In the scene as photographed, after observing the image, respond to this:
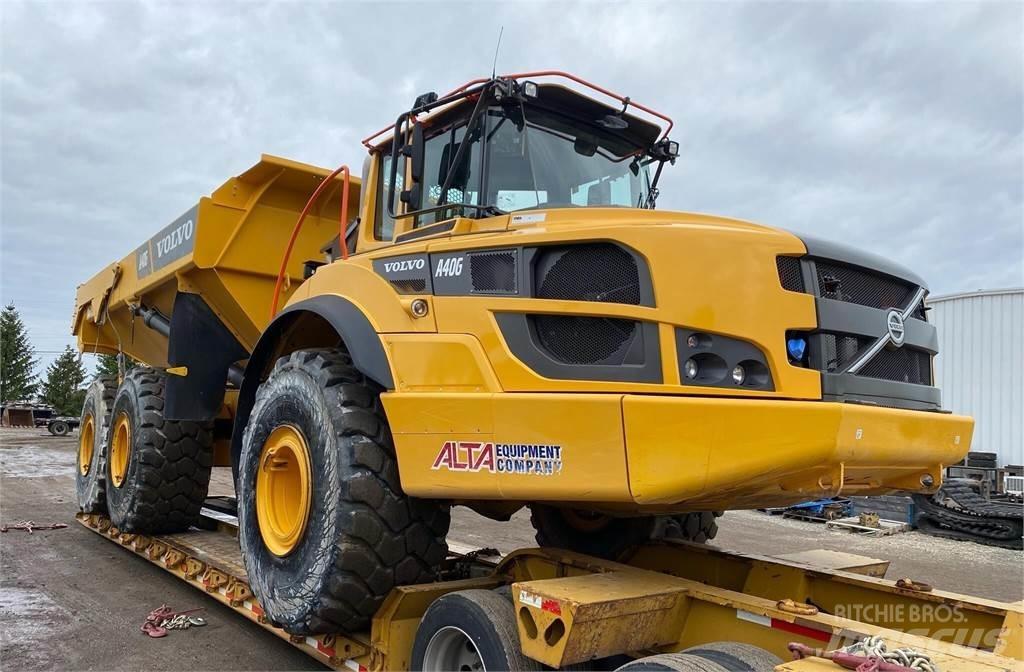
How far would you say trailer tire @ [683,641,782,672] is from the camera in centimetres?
274

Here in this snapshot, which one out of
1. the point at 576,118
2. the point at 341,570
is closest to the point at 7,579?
the point at 341,570

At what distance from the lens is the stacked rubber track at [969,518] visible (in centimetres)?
1123

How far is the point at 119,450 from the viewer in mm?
7789

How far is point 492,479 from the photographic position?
10.7 feet

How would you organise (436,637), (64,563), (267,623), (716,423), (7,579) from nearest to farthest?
(716,423), (436,637), (267,623), (7,579), (64,563)

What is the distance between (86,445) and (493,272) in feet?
23.6

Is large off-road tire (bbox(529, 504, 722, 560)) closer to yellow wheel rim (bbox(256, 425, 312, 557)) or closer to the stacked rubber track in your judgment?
yellow wheel rim (bbox(256, 425, 312, 557))

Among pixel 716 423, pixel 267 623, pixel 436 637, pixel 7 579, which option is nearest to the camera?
pixel 716 423

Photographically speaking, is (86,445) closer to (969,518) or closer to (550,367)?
(550,367)

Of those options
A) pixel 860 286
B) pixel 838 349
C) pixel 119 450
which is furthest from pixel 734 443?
pixel 119 450

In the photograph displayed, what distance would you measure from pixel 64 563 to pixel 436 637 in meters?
5.24

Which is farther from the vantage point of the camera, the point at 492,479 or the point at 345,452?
the point at 345,452

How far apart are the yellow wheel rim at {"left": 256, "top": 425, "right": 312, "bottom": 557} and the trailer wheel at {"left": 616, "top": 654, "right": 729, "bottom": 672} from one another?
2128 millimetres

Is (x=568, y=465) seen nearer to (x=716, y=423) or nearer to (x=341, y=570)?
(x=716, y=423)
